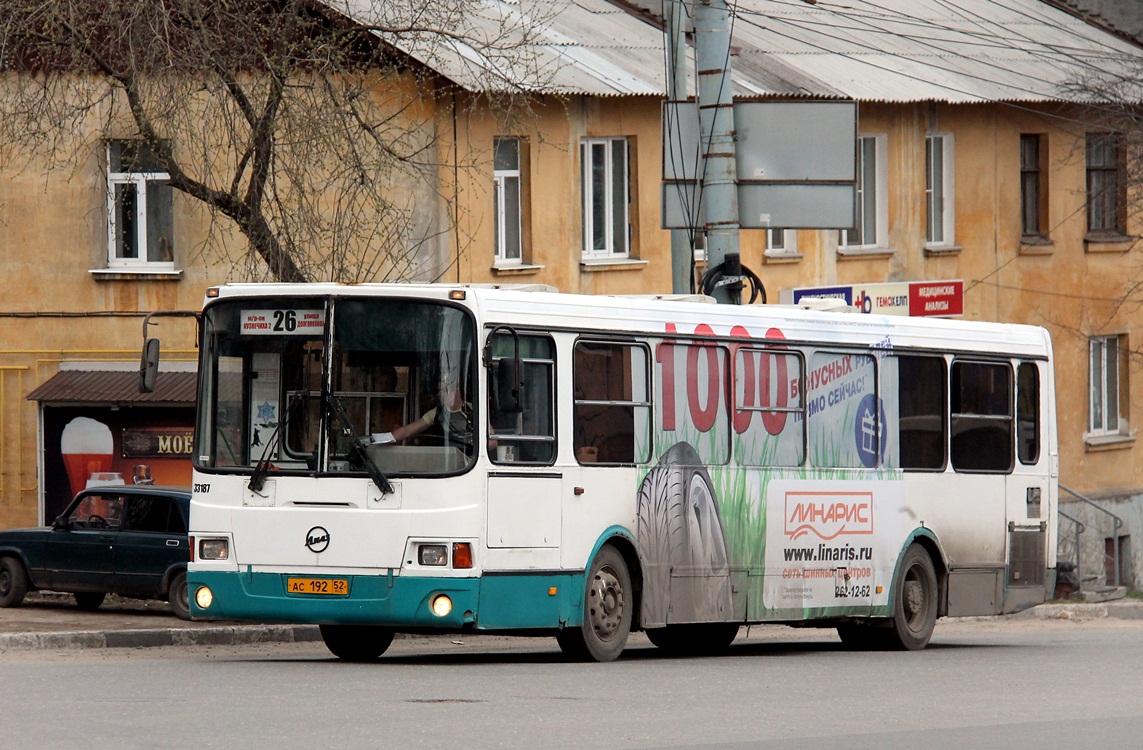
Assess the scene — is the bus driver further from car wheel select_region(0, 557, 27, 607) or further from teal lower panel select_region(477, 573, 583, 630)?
car wheel select_region(0, 557, 27, 607)

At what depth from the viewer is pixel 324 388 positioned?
1375 centimetres

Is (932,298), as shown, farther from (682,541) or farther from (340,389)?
(340,389)

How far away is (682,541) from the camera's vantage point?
15.2m

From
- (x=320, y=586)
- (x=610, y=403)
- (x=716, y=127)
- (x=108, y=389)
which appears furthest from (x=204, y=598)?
(x=108, y=389)

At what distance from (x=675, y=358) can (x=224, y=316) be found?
3301 mm

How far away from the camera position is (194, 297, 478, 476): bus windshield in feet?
44.4

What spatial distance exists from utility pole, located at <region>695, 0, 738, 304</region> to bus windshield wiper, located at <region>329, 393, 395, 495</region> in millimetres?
6696

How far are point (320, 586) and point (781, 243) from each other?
63.6 feet

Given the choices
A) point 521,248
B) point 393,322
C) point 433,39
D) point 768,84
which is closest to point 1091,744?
point 393,322

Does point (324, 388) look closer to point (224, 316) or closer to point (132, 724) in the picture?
point (224, 316)

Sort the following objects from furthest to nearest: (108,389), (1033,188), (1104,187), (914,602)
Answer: (1104,187)
(1033,188)
(108,389)
(914,602)

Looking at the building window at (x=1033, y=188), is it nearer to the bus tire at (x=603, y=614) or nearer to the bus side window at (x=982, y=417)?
the bus side window at (x=982, y=417)

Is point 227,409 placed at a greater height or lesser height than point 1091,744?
greater

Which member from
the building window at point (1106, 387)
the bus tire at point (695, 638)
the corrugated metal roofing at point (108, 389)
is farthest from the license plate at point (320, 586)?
the building window at point (1106, 387)
